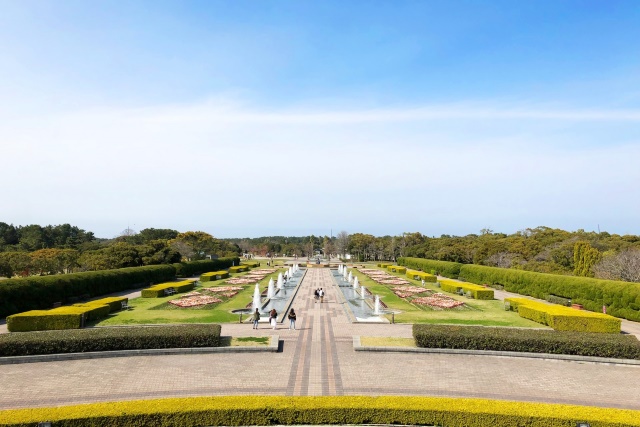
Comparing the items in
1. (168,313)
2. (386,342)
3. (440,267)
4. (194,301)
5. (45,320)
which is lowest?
(168,313)

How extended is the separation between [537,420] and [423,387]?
3743 millimetres

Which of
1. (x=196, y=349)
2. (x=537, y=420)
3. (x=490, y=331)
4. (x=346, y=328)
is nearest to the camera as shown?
(x=537, y=420)

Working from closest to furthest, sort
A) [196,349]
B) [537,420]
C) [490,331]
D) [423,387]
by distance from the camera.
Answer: [537,420], [423,387], [196,349], [490,331]

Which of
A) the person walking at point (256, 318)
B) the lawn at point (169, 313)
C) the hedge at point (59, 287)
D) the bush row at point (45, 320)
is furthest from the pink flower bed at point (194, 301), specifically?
the person walking at point (256, 318)

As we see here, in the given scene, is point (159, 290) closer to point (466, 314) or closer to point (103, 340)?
point (103, 340)

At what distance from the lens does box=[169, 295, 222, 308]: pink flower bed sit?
2823cm

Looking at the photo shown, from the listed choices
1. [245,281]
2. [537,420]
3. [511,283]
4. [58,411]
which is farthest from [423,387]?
[245,281]

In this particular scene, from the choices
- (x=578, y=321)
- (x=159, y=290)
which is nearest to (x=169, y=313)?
(x=159, y=290)

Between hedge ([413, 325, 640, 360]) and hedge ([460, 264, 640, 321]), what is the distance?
10.2 meters

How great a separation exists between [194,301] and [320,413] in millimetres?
21053

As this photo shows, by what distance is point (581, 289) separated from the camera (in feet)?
94.4

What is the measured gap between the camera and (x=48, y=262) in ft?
156

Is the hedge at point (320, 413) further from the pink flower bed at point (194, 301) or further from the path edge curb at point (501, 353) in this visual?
the pink flower bed at point (194, 301)

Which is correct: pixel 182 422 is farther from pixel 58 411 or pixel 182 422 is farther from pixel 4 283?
pixel 4 283
